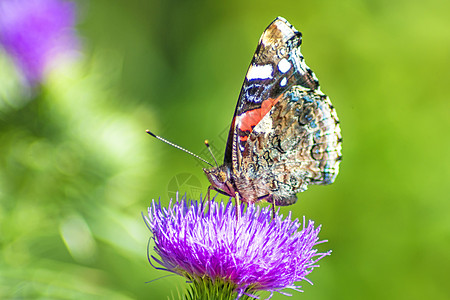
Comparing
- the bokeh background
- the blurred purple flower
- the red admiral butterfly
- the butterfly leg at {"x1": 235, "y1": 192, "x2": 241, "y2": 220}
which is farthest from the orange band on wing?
the blurred purple flower

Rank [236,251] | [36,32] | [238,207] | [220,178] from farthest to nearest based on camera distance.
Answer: [36,32] → [220,178] → [238,207] → [236,251]

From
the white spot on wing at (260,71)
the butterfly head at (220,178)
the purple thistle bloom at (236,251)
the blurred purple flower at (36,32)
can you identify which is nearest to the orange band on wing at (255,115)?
the white spot on wing at (260,71)

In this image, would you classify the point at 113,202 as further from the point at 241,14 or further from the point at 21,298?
the point at 241,14

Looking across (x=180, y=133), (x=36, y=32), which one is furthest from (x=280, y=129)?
(x=180, y=133)

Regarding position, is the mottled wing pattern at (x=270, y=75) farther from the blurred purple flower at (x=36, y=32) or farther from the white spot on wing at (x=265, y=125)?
the blurred purple flower at (x=36, y=32)

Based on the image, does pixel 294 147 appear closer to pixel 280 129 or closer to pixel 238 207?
pixel 280 129

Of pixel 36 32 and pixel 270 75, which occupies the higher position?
pixel 36 32
